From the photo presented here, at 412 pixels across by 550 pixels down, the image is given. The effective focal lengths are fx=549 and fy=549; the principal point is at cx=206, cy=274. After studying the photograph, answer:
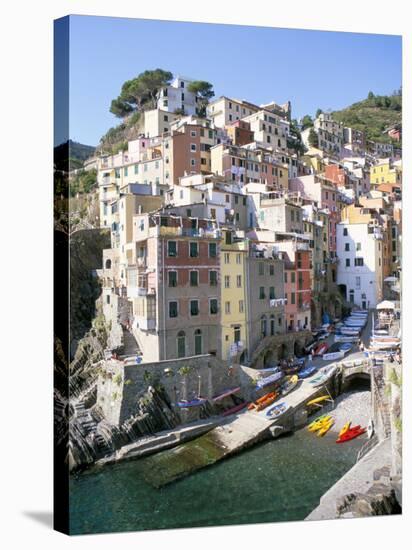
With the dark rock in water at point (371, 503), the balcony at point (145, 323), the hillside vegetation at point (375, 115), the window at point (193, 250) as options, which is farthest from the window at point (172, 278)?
the hillside vegetation at point (375, 115)

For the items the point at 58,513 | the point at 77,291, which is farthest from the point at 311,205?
the point at 58,513

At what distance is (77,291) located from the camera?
9.49 meters

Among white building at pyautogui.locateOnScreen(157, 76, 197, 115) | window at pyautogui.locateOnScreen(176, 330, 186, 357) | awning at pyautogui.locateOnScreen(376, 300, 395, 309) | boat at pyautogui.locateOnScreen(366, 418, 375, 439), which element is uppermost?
white building at pyautogui.locateOnScreen(157, 76, 197, 115)

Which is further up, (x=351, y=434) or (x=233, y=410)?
(x=233, y=410)

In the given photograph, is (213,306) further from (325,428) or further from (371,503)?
(371,503)

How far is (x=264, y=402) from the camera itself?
12461mm

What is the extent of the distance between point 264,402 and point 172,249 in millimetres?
4071

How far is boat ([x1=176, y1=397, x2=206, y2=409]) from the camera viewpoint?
11.5 metres

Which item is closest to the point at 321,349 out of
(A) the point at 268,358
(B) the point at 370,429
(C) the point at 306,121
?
(A) the point at 268,358

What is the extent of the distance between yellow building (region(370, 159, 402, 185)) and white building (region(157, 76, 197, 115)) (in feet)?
17.7

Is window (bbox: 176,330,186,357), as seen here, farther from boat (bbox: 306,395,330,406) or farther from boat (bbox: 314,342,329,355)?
boat (bbox: 306,395,330,406)

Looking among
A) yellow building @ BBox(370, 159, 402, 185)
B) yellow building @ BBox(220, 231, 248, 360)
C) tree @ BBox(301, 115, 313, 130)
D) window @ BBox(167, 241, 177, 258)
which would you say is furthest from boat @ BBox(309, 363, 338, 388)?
tree @ BBox(301, 115, 313, 130)

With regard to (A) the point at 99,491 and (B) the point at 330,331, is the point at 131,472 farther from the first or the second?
(B) the point at 330,331

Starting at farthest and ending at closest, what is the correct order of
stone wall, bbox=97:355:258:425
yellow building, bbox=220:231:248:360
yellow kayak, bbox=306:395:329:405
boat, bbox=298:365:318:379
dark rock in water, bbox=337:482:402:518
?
yellow kayak, bbox=306:395:329:405 → boat, bbox=298:365:318:379 → yellow building, bbox=220:231:248:360 → stone wall, bbox=97:355:258:425 → dark rock in water, bbox=337:482:402:518
